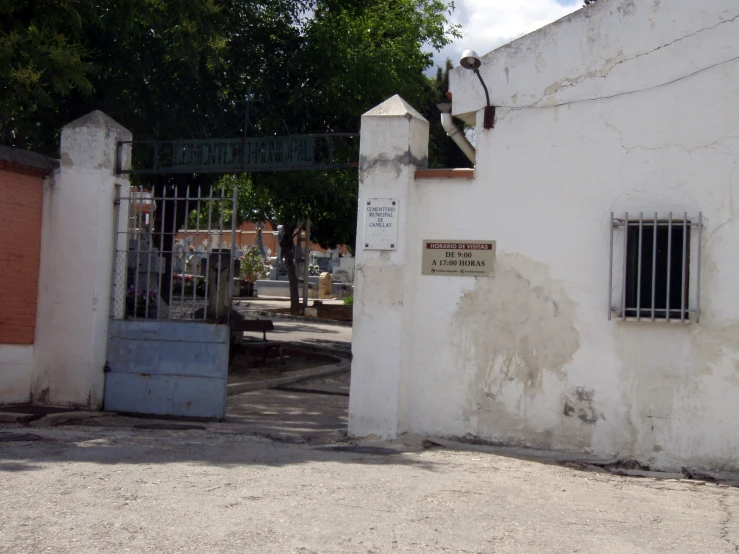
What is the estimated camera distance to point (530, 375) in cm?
744

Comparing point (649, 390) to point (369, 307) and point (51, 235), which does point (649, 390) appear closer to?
point (369, 307)

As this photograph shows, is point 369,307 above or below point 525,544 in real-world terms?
above

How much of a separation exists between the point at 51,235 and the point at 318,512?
18.1 ft

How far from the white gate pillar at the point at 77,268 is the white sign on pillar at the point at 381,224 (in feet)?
10.1

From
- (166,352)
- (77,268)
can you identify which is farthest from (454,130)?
(77,268)

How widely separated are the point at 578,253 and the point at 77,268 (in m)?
5.27

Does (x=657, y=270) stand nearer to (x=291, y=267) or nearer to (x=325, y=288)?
(x=291, y=267)

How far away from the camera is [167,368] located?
8.98 meters

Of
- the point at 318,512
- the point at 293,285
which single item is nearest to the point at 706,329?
the point at 318,512

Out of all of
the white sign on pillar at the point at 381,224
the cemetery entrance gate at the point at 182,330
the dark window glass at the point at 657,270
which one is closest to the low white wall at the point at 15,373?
the cemetery entrance gate at the point at 182,330

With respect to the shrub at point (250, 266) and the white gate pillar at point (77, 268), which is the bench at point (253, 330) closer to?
the white gate pillar at point (77, 268)

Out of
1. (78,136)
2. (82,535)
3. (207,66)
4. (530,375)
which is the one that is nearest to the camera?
(82,535)

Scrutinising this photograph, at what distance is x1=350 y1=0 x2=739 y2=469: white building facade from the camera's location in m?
6.95

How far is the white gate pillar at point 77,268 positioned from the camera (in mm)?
9078
